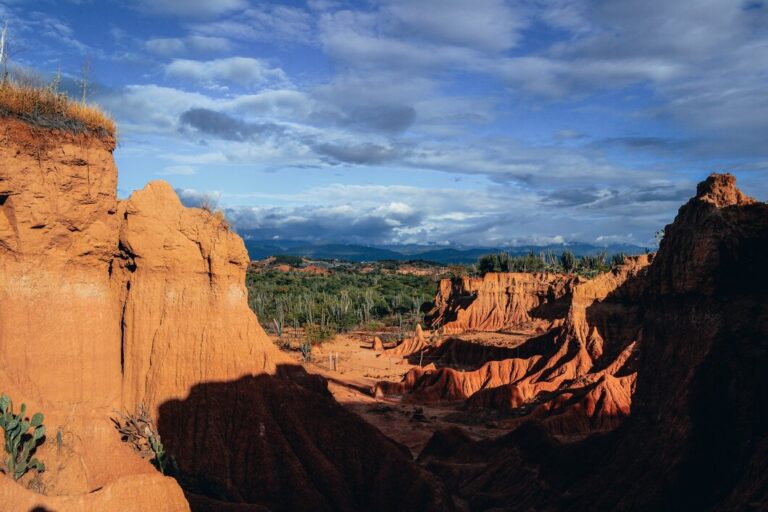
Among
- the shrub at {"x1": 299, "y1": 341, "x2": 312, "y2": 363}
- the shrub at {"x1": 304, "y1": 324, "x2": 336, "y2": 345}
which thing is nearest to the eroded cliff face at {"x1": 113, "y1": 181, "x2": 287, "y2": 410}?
the shrub at {"x1": 299, "y1": 341, "x2": 312, "y2": 363}

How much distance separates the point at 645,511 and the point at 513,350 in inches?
1308

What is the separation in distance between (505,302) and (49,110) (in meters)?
61.6

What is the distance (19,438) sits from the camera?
33.1 feet

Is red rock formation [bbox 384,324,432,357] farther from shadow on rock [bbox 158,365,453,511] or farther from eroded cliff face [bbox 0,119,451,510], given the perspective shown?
shadow on rock [bbox 158,365,453,511]

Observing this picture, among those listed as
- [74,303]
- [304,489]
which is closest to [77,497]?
[74,303]

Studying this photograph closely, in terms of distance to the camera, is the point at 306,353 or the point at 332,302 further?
the point at 332,302

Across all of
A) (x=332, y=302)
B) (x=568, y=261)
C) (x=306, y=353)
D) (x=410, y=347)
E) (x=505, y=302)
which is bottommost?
(x=410, y=347)

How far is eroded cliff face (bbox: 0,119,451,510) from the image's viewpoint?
11.0 m

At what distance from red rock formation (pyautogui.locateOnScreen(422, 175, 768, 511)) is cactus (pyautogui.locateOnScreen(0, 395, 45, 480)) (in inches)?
498

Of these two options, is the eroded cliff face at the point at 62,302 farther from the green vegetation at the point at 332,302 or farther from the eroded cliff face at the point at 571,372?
the green vegetation at the point at 332,302

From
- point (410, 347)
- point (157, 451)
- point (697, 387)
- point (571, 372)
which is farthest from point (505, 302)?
point (157, 451)

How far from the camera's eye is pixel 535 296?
6781 centimetres

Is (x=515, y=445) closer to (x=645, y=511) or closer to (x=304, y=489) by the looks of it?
(x=645, y=511)

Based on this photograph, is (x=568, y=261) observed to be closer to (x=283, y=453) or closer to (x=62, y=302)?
(x=283, y=453)
